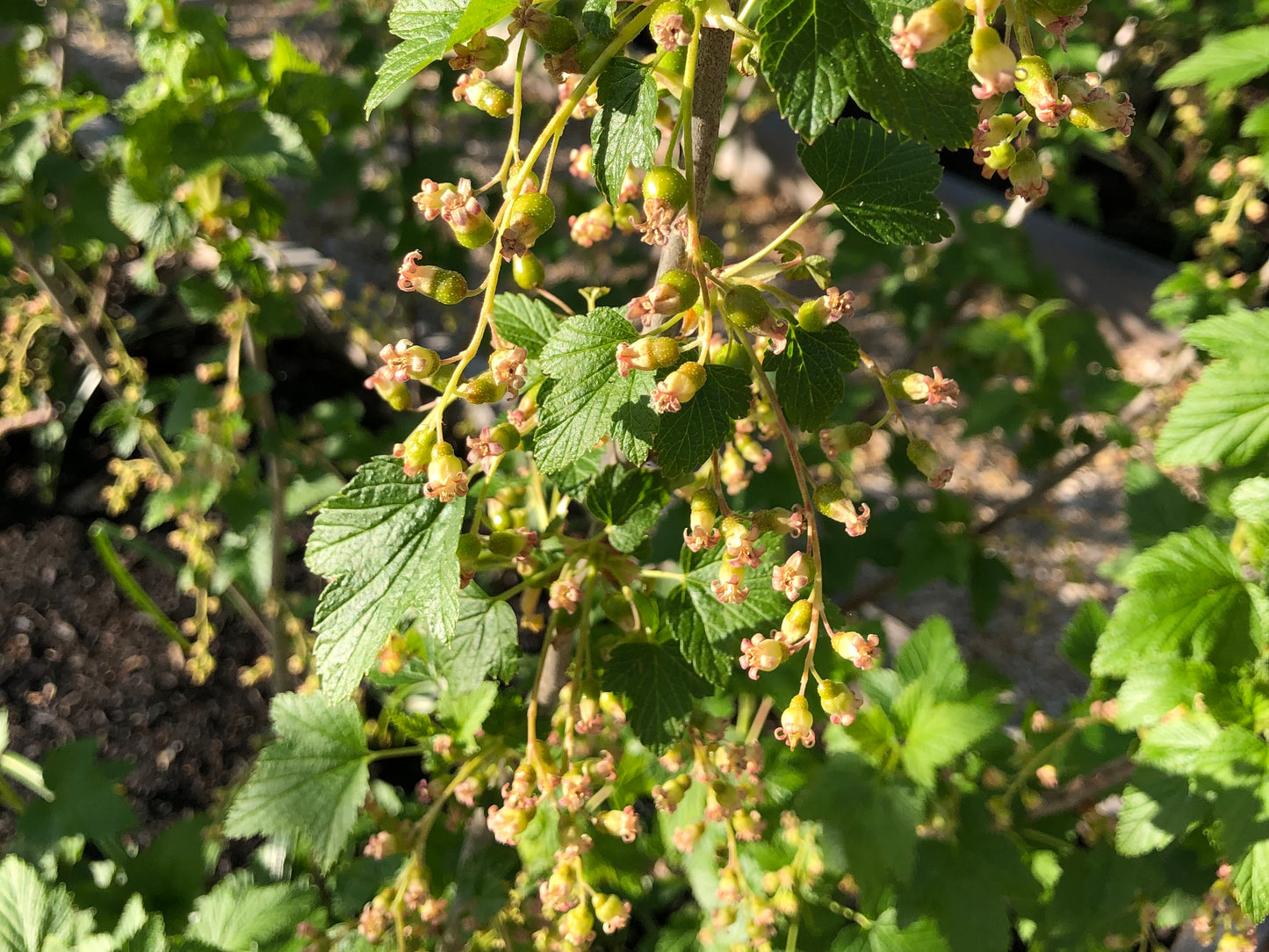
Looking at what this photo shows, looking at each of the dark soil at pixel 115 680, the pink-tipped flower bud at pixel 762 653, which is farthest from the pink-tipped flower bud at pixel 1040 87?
the dark soil at pixel 115 680

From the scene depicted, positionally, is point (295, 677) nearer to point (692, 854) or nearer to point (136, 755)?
point (136, 755)

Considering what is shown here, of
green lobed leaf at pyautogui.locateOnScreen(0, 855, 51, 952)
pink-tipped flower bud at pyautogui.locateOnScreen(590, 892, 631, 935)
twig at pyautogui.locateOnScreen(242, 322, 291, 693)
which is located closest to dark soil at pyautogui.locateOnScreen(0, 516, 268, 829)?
twig at pyautogui.locateOnScreen(242, 322, 291, 693)

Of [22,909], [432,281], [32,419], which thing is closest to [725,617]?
[432,281]

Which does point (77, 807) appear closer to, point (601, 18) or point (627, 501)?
point (627, 501)

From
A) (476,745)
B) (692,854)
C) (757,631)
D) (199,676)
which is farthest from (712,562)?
(199,676)

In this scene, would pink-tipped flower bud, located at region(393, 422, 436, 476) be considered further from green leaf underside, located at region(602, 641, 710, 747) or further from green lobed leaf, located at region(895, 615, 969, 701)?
green lobed leaf, located at region(895, 615, 969, 701)
